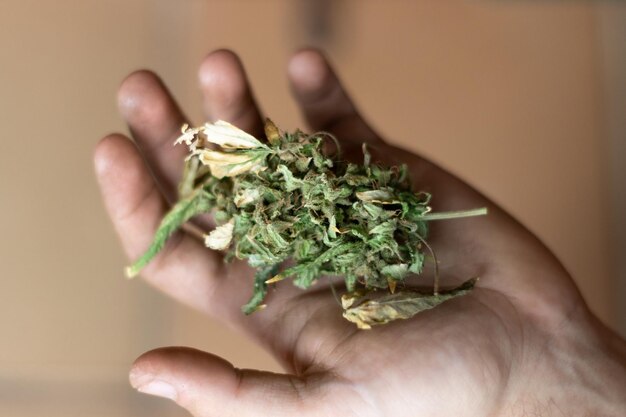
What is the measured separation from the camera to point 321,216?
1016 millimetres

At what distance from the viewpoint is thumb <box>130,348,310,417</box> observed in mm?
933

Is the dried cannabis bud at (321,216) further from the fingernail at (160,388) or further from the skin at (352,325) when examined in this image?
the fingernail at (160,388)

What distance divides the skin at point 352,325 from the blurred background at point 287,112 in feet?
2.05

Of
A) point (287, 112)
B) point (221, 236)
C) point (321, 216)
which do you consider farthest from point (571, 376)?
point (287, 112)

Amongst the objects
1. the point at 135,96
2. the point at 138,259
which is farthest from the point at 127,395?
the point at 135,96

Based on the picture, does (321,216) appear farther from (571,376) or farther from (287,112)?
(287,112)

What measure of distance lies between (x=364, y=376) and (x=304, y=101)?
65 centimetres

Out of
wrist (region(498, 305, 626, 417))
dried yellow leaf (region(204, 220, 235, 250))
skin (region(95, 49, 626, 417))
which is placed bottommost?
wrist (region(498, 305, 626, 417))

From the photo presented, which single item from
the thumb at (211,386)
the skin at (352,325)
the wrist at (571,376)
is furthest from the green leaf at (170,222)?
the wrist at (571,376)

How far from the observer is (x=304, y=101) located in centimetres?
144

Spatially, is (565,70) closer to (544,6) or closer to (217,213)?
(544,6)

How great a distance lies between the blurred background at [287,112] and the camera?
1793 millimetres

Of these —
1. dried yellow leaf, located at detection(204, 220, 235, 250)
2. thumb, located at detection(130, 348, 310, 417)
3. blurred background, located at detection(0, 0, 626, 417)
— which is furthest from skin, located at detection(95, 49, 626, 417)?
blurred background, located at detection(0, 0, 626, 417)

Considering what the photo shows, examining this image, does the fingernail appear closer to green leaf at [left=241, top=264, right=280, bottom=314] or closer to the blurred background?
green leaf at [left=241, top=264, right=280, bottom=314]
